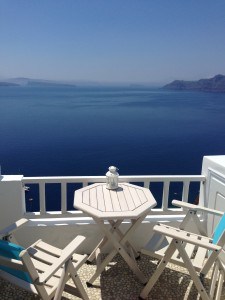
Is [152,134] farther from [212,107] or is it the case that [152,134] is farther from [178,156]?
[212,107]

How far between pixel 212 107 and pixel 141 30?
84.7ft

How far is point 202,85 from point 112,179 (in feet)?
230

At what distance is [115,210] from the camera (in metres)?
2.60

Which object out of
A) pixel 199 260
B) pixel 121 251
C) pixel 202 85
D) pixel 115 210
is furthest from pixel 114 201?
pixel 202 85

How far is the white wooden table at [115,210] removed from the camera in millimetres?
2553

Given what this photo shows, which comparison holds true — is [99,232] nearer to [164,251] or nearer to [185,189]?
[164,251]

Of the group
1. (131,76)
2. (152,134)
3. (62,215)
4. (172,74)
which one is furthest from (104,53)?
(62,215)

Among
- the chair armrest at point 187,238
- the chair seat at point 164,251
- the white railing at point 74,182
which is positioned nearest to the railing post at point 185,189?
the white railing at point 74,182

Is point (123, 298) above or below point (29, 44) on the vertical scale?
below

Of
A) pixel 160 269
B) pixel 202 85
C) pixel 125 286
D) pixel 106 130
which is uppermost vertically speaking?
pixel 202 85

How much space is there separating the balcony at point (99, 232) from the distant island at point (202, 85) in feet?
206

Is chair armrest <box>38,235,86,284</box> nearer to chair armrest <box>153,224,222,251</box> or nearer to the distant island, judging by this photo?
chair armrest <box>153,224,222,251</box>

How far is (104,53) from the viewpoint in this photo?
209 feet

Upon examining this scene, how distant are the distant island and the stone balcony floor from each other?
63.6 m
